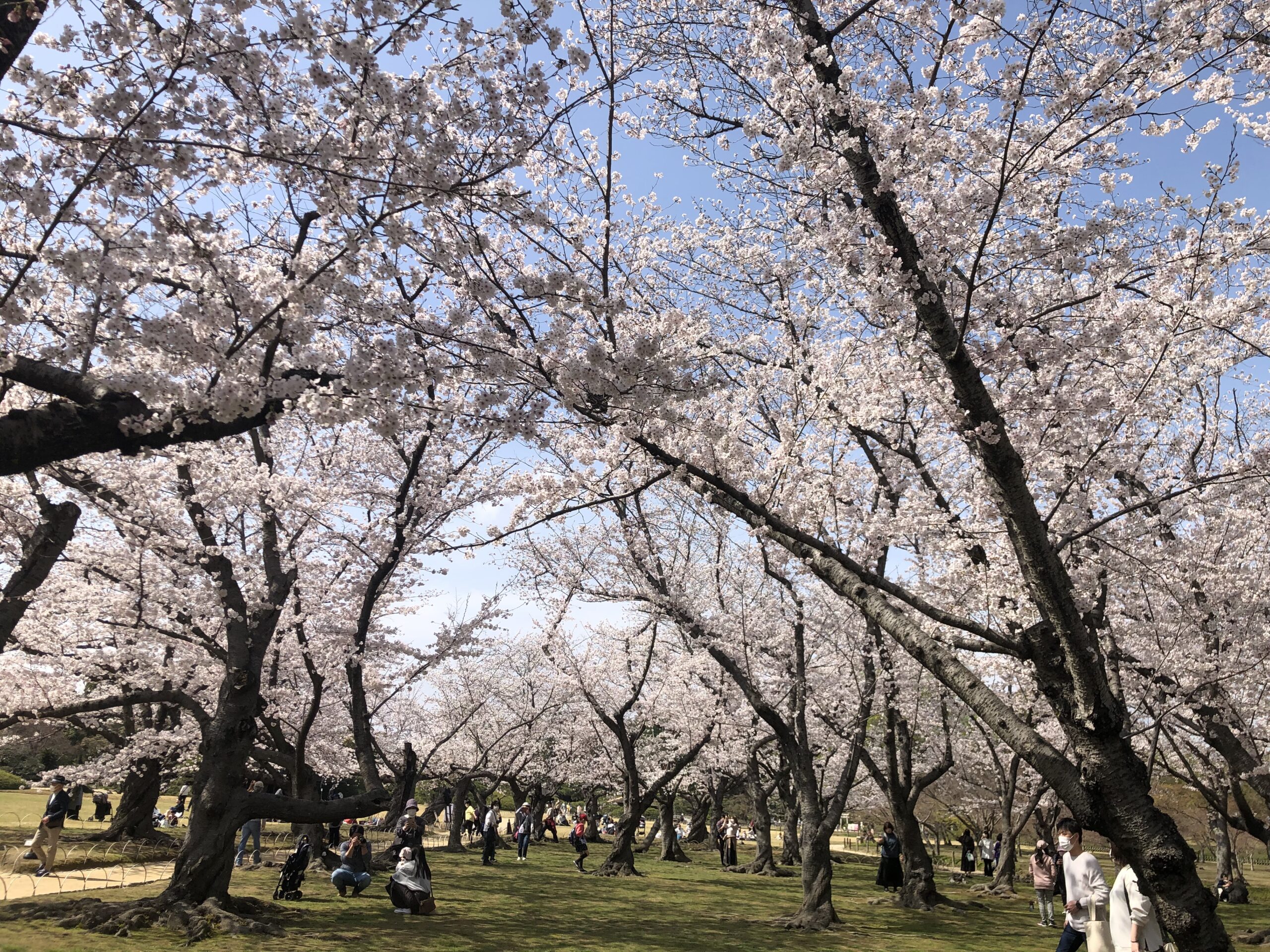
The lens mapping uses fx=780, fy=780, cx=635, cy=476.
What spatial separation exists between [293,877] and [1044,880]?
12.2 meters

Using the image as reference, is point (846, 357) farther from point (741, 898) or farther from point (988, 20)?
point (741, 898)

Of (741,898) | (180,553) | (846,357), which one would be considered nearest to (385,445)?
(180,553)

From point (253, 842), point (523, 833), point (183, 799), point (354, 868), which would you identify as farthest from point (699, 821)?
point (354, 868)

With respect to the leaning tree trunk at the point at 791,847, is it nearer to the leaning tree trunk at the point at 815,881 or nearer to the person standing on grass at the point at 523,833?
the person standing on grass at the point at 523,833

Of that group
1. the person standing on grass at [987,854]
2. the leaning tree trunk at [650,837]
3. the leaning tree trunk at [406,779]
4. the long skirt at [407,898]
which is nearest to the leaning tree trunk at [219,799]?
the leaning tree trunk at [406,779]

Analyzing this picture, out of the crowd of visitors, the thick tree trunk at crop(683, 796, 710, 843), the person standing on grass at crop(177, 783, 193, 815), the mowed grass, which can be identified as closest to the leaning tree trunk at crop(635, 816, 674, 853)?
the crowd of visitors

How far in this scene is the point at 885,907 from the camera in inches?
596

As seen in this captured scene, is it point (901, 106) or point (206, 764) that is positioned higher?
point (901, 106)

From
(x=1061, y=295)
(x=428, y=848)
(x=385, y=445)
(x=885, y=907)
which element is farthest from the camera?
(x=428, y=848)

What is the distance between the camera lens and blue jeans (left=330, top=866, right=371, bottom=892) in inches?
528

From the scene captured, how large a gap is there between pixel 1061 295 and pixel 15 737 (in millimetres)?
22366

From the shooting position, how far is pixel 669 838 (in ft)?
87.4

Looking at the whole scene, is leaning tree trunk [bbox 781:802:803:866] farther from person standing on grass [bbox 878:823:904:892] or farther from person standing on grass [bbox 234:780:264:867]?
person standing on grass [bbox 234:780:264:867]

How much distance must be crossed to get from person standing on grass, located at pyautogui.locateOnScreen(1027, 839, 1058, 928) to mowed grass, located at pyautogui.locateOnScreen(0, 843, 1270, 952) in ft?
1.28
